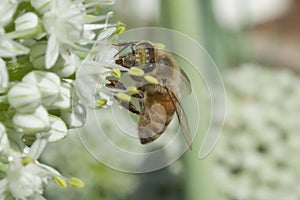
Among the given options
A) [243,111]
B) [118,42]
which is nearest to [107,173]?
[243,111]

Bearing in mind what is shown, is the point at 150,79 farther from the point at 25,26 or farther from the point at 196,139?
the point at 196,139

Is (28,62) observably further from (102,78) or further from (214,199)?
(214,199)

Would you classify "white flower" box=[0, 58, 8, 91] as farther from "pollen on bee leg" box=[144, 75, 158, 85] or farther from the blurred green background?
the blurred green background

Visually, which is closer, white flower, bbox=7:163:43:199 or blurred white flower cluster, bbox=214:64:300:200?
white flower, bbox=7:163:43:199

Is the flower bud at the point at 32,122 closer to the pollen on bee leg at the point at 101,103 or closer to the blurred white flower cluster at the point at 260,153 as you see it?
the pollen on bee leg at the point at 101,103

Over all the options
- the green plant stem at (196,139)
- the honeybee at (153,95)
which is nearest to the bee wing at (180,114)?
the honeybee at (153,95)

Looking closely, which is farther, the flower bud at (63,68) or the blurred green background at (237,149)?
the blurred green background at (237,149)

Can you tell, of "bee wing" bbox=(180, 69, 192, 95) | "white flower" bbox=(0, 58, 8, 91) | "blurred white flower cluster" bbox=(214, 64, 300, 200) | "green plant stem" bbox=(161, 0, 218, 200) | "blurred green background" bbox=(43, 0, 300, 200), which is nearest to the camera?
"white flower" bbox=(0, 58, 8, 91)

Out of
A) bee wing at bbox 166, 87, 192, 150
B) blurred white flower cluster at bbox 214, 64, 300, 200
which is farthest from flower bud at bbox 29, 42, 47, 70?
blurred white flower cluster at bbox 214, 64, 300, 200
